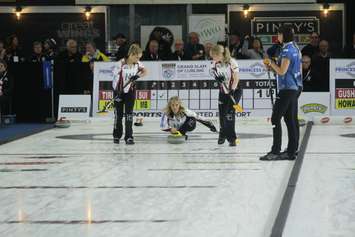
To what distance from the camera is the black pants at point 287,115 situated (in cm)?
1105

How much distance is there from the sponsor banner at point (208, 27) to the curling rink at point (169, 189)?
7.36m

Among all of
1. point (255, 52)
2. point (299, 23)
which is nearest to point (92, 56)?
point (255, 52)

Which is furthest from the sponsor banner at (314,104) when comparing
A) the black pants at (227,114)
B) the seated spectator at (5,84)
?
the seated spectator at (5,84)

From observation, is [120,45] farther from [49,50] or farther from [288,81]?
[288,81]

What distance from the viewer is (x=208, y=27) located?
846 inches

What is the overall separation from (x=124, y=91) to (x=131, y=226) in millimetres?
6946

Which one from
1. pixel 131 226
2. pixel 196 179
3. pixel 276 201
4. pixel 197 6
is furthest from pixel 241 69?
pixel 131 226

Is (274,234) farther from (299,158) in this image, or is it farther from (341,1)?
(341,1)

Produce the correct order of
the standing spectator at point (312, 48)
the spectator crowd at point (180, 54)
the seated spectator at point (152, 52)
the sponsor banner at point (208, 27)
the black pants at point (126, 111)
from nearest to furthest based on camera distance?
the black pants at point (126, 111)
the spectator crowd at point (180, 54)
the seated spectator at point (152, 52)
the standing spectator at point (312, 48)
the sponsor banner at point (208, 27)

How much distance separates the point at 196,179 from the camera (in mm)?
9609

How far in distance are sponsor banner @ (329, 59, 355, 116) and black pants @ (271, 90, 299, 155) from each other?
6821 millimetres

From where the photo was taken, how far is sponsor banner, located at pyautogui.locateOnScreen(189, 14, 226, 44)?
21.4m

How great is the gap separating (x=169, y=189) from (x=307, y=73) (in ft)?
31.9

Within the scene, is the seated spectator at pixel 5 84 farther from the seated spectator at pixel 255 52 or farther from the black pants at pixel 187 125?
the black pants at pixel 187 125
